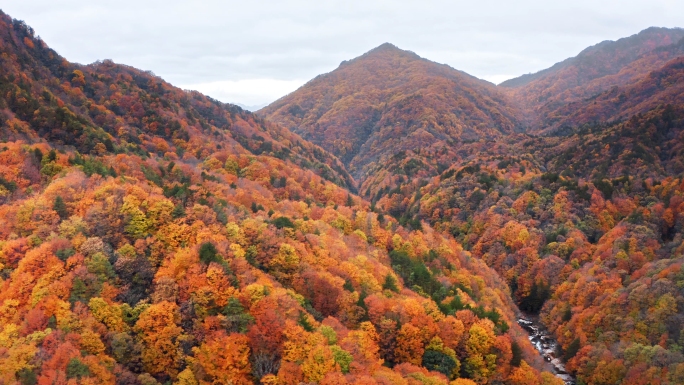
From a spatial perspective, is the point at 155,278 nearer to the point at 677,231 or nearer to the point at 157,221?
the point at 157,221

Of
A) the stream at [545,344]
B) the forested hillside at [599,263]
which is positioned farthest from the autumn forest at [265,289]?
the stream at [545,344]

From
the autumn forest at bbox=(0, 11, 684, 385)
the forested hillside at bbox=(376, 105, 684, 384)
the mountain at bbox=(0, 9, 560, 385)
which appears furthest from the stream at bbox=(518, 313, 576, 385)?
the mountain at bbox=(0, 9, 560, 385)

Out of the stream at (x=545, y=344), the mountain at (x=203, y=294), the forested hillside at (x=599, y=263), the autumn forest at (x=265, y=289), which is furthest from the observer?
the stream at (x=545, y=344)

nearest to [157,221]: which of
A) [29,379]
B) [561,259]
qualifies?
[29,379]

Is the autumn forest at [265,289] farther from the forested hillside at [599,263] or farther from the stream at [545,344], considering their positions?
the stream at [545,344]

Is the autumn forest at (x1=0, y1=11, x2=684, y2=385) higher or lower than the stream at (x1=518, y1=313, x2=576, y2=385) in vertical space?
higher

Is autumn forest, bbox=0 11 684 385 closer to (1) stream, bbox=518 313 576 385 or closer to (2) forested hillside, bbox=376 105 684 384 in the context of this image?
(2) forested hillside, bbox=376 105 684 384
